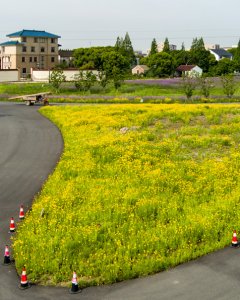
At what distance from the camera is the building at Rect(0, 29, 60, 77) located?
13762cm

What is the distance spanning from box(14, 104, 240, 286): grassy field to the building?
113 m

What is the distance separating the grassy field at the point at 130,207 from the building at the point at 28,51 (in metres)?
113

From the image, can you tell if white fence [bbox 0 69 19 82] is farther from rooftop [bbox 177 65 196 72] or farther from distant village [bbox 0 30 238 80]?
rooftop [bbox 177 65 196 72]

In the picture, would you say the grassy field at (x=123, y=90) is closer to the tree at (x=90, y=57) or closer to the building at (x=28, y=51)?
the tree at (x=90, y=57)

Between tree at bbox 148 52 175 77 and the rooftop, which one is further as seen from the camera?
the rooftop

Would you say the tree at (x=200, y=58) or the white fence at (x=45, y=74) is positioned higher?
the tree at (x=200, y=58)

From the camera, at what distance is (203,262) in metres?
13.7

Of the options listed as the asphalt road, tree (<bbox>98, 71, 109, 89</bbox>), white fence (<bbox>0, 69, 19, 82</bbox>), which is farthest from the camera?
white fence (<bbox>0, 69, 19, 82</bbox>)

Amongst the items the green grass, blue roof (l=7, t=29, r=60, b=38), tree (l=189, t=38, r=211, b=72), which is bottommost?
the green grass

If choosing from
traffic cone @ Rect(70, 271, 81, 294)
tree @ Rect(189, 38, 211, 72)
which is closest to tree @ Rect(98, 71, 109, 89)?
tree @ Rect(189, 38, 211, 72)

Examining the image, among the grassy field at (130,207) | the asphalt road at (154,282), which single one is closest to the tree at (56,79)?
the grassy field at (130,207)

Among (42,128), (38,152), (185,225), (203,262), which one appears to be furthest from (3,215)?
(42,128)

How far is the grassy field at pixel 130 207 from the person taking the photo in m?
13.6

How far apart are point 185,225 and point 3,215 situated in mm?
7756
